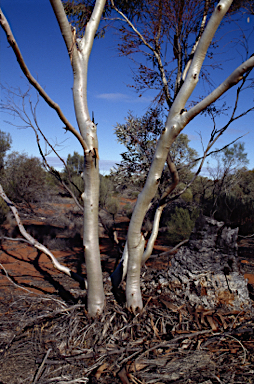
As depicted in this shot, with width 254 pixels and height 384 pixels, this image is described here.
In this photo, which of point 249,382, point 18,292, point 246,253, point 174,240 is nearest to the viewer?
point 249,382

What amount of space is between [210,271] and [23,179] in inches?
495

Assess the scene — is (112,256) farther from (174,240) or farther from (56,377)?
(56,377)

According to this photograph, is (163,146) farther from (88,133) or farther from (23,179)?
(23,179)

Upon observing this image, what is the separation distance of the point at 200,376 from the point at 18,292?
12.4 feet

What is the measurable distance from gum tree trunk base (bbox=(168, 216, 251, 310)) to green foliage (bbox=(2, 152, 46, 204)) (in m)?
11.5

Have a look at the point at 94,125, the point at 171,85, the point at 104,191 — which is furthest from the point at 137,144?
the point at 104,191

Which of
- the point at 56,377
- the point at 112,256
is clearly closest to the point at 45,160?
the point at 56,377

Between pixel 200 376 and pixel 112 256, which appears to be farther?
pixel 112 256

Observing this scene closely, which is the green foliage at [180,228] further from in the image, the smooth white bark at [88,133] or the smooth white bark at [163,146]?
the smooth white bark at [88,133]

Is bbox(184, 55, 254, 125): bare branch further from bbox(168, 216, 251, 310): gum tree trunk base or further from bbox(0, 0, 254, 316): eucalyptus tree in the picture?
bbox(168, 216, 251, 310): gum tree trunk base

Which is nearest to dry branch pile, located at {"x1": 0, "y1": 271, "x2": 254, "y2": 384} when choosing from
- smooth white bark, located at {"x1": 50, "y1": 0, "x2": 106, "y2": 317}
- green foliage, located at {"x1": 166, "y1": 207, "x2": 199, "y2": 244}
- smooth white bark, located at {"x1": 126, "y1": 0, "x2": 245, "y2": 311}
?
smooth white bark, located at {"x1": 126, "y1": 0, "x2": 245, "y2": 311}

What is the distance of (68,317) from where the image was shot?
117 inches

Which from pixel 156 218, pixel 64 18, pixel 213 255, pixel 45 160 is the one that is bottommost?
pixel 213 255

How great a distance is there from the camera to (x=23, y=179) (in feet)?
45.0
